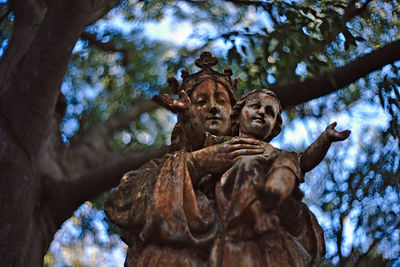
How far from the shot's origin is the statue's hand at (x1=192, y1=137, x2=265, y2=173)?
3760 millimetres

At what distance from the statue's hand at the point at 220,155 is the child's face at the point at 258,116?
0.79 ft

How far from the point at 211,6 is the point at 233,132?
19.6 feet

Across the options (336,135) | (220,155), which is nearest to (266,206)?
(220,155)

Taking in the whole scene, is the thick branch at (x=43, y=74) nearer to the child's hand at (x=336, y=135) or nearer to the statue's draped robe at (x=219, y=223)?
the statue's draped robe at (x=219, y=223)

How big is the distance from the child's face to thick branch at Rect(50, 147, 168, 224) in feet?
10.7

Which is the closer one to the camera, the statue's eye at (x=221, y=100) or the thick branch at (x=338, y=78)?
the statue's eye at (x=221, y=100)

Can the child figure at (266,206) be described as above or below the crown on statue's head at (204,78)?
below

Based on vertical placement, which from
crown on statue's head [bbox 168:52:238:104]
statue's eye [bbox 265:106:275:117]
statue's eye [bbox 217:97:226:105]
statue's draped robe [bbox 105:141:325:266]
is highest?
crown on statue's head [bbox 168:52:238:104]

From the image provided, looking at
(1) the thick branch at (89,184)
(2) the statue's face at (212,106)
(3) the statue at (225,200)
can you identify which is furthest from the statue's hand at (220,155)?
(1) the thick branch at (89,184)

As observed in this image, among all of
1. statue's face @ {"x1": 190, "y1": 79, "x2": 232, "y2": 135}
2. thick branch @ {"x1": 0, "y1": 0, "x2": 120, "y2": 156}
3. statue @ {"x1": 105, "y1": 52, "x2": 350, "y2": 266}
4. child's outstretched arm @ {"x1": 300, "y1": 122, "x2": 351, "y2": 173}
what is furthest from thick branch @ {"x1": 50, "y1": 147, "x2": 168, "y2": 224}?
child's outstretched arm @ {"x1": 300, "y1": 122, "x2": 351, "y2": 173}

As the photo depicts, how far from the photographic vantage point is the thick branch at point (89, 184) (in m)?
6.94

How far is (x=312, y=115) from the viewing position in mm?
8984

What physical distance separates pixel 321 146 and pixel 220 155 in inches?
26.2

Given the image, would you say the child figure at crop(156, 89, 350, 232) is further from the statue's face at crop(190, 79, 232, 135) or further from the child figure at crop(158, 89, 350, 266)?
the statue's face at crop(190, 79, 232, 135)
